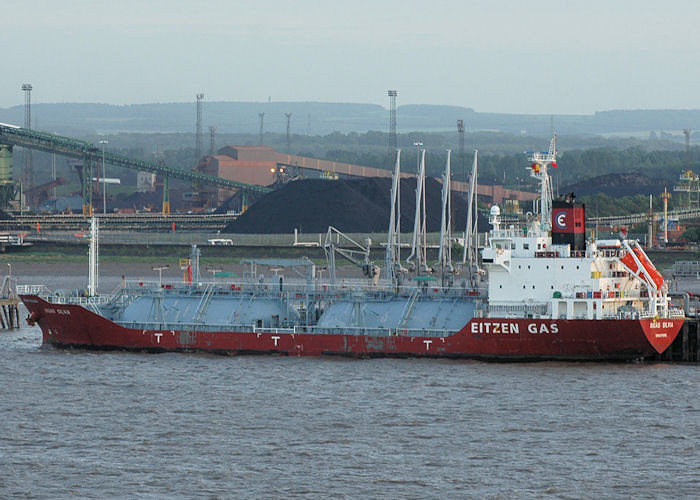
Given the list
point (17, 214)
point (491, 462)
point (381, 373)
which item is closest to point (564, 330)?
point (381, 373)

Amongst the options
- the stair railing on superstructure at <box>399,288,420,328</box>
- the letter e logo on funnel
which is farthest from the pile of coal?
the letter e logo on funnel

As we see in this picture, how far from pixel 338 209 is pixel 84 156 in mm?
44255

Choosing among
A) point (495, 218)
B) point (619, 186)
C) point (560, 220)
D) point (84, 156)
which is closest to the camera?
point (560, 220)

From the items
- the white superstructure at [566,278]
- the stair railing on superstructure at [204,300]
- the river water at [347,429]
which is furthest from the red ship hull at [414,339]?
the stair railing on superstructure at [204,300]

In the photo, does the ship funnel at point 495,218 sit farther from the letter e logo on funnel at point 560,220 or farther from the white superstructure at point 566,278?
the letter e logo on funnel at point 560,220

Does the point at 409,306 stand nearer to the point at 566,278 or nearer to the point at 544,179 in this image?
the point at 566,278

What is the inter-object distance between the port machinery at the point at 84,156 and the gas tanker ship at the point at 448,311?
9402cm

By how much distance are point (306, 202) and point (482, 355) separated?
257 ft

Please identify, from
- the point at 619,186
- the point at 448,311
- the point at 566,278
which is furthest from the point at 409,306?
the point at 619,186

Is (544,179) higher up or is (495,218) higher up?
(544,179)

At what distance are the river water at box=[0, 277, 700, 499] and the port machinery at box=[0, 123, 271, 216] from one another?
101685mm

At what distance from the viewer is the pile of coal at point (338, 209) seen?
131125 millimetres

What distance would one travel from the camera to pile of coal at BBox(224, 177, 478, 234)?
131125mm

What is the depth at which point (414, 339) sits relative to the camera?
200 ft
